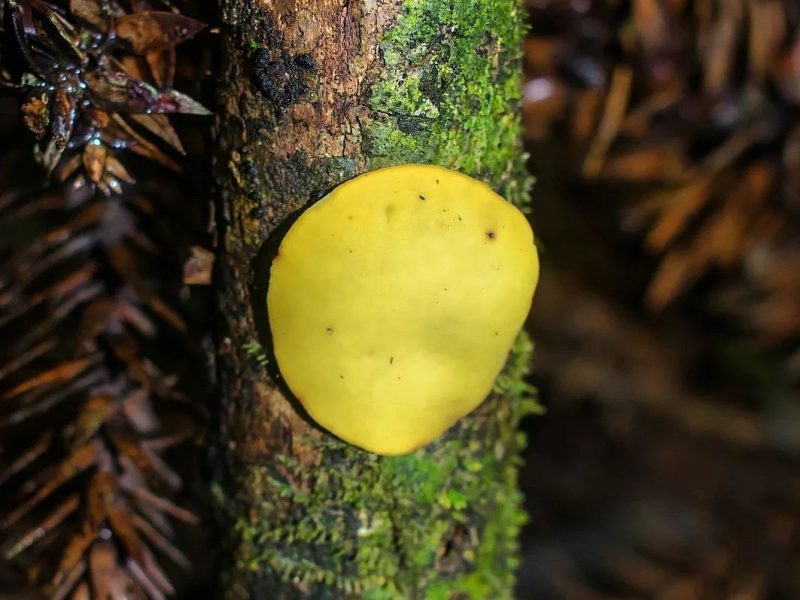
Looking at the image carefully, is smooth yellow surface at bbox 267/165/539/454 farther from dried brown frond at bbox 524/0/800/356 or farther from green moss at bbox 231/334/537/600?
dried brown frond at bbox 524/0/800/356

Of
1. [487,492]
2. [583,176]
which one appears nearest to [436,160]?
[487,492]

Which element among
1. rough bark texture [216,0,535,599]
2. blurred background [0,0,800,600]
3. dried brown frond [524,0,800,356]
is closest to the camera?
rough bark texture [216,0,535,599]

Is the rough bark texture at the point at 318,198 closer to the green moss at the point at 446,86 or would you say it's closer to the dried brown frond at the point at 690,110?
the green moss at the point at 446,86

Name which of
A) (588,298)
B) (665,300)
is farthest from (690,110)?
(588,298)

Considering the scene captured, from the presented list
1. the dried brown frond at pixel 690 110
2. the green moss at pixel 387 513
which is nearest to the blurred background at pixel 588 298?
the dried brown frond at pixel 690 110

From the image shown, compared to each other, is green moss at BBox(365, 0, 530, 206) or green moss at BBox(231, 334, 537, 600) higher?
green moss at BBox(365, 0, 530, 206)

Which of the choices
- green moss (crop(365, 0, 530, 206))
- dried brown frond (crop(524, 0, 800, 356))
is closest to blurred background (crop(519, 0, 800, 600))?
dried brown frond (crop(524, 0, 800, 356))

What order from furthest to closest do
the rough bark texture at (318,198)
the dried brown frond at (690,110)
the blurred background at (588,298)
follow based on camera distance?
1. the dried brown frond at (690,110)
2. the blurred background at (588,298)
3. the rough bark texture at (318,198)

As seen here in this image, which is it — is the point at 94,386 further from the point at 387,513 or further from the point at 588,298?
the point at 588,298
